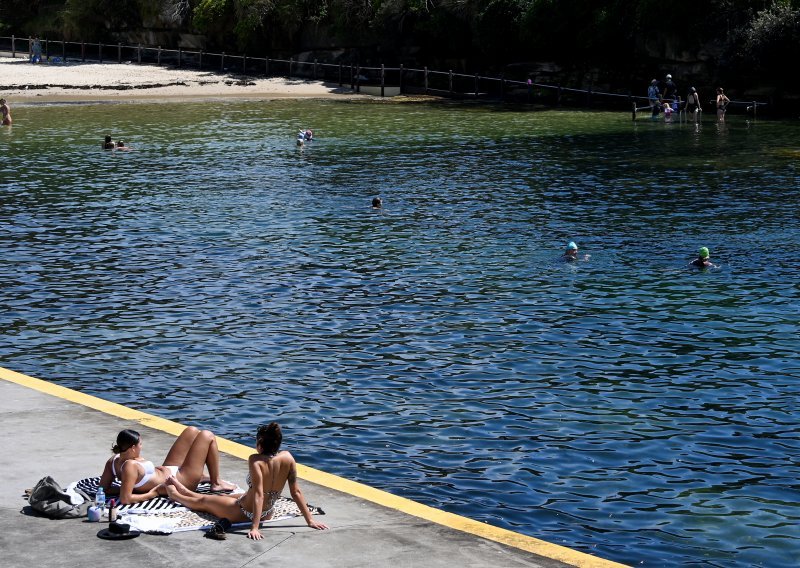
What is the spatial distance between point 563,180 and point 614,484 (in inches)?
1147

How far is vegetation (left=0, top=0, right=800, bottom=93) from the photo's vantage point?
221 ft

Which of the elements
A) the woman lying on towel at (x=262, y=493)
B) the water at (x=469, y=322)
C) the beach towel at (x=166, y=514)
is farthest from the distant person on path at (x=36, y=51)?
the woman lying on towel at (x=262, y=493)

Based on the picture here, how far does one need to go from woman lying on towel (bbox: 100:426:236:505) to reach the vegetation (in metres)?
57.5

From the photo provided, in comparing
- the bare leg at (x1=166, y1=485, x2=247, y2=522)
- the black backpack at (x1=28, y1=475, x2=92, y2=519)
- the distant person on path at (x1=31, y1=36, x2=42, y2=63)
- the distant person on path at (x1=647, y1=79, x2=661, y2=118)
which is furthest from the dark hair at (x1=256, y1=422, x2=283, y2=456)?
the distant person on path at (x1=31, y1=36, x2=42, y2=63)

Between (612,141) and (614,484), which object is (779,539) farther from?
(612,141)

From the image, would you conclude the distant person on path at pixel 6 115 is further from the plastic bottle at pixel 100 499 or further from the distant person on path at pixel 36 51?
the plastic bottle at pixel 100 499

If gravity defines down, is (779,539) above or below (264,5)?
below

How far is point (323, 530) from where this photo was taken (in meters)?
12.4

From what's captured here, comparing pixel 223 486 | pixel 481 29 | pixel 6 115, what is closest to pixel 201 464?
pixel 223 486

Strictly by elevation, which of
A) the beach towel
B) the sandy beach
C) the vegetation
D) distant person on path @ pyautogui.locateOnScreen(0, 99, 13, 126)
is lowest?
the beach towel

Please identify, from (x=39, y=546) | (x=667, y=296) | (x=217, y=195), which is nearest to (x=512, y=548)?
(x=39, y=546)

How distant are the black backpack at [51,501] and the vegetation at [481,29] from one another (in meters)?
58.9

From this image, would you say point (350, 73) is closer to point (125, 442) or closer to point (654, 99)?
point (654, 99)

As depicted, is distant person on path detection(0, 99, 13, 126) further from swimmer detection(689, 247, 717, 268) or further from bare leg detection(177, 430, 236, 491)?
bare leg detection(177, 430, 236, 491)
